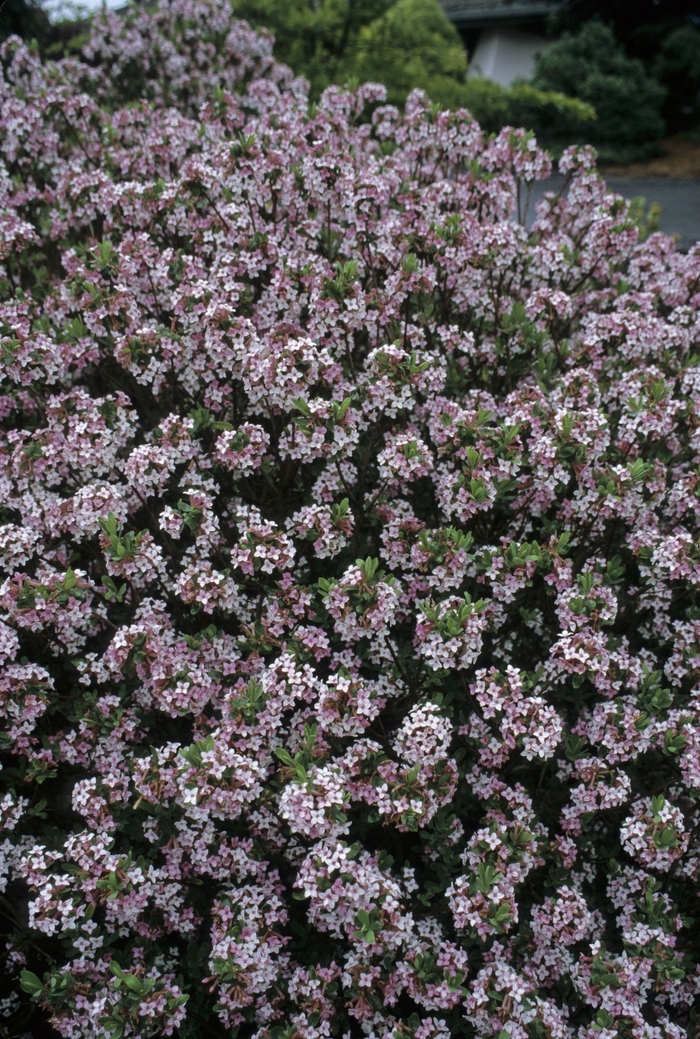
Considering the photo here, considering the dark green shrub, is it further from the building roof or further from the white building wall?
the white building wall

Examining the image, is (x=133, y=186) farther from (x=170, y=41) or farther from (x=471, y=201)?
(x=170, y=41)

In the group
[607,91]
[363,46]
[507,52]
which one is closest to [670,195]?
[607,91]

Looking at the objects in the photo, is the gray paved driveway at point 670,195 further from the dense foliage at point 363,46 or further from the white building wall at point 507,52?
the white building wall at point 507,52

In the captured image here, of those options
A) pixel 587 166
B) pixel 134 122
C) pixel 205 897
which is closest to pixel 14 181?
pixel 134 122

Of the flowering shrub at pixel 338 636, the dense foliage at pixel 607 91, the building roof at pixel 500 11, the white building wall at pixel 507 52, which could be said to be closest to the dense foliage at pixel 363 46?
the flowering shrub at pixel 338 636

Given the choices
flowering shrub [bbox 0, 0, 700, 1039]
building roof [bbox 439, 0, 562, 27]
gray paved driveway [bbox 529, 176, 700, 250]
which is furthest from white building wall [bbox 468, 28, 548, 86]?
flowering shrub [bbox 0, 0, 700, 1039]

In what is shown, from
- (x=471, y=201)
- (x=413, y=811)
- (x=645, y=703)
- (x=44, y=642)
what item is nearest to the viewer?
(x=413, y=811)
